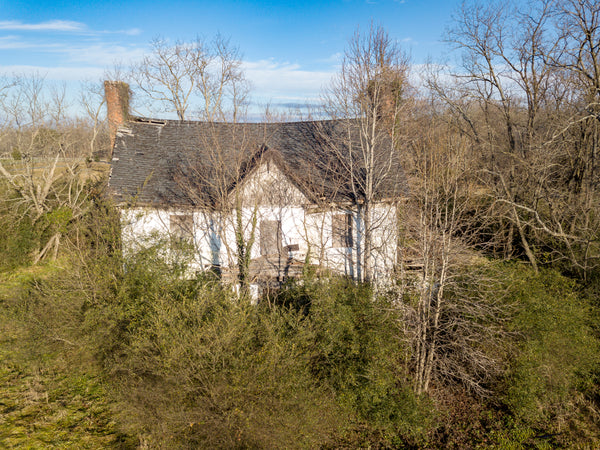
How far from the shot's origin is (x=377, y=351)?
31.0ft

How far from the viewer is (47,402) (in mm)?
10570

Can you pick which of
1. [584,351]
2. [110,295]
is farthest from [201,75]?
[584,351]

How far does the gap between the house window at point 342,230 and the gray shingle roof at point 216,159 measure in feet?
3.02

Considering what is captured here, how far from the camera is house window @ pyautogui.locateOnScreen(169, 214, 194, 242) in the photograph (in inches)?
592

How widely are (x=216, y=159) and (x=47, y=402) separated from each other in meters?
9.59

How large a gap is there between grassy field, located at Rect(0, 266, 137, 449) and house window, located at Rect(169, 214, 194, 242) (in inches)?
217

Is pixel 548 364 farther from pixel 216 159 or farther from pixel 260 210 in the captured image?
pixel 216 159

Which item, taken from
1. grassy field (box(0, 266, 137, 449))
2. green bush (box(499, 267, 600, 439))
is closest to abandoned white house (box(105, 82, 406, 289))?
grassy field (box(0, 266, 137, 449))

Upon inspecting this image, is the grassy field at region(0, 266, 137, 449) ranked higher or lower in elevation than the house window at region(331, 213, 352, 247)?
lower

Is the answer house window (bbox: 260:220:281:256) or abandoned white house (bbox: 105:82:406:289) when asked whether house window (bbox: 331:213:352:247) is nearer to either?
abandoned white house (bbox: 105:82:406:289)

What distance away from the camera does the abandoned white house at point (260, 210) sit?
14250mm

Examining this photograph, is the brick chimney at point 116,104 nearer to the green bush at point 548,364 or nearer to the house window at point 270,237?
the house window at point 270,237

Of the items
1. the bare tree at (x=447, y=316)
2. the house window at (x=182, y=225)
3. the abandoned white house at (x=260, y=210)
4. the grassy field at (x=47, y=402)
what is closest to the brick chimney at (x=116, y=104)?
the abandoned white house at (x=260, y=210)

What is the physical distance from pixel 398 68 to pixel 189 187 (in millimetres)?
10368
